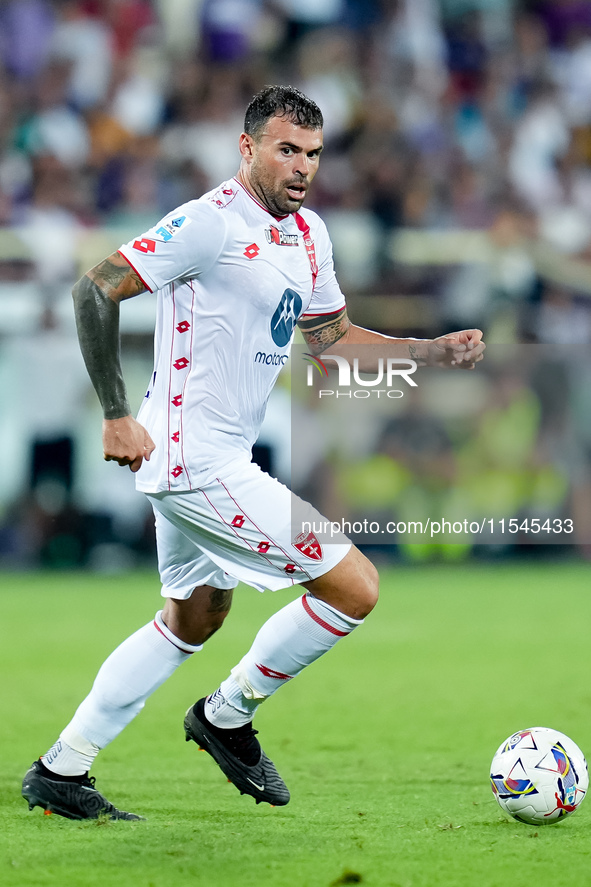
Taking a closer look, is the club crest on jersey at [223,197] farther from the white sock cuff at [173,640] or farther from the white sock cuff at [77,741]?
the white sock cuff at [77,741]

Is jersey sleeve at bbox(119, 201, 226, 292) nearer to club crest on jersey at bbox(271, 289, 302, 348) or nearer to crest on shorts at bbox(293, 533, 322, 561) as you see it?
club crest on jersey at bbox(271, 289, 302, 348)

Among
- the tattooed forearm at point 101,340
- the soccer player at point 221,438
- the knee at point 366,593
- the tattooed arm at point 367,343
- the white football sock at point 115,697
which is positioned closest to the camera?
the tattooed forearm at point 101,340

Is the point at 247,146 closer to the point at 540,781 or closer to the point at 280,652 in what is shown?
the point at 280,652

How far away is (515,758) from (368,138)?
8.99m

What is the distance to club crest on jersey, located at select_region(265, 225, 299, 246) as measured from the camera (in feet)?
13.2

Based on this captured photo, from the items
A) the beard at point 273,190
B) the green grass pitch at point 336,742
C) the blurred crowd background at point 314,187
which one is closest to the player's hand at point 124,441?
the beard at point 273,190

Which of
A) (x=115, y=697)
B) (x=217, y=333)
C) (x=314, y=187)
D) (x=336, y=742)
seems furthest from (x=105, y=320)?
(x=314, y=187)

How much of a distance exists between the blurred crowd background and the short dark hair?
5822mm

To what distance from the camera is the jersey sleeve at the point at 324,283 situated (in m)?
4.28

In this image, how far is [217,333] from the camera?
3.94m

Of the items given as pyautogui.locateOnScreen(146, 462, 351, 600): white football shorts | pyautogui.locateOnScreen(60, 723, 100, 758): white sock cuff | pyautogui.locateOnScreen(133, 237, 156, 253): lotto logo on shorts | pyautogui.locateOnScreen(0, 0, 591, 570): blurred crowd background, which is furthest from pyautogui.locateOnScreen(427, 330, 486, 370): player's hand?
pyautogui.locateOnScreen(0, 0, 591, 570): blurred crowd background

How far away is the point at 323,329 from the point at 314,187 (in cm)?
743

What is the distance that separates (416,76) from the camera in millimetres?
13211

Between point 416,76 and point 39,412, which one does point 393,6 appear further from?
point 39,412
